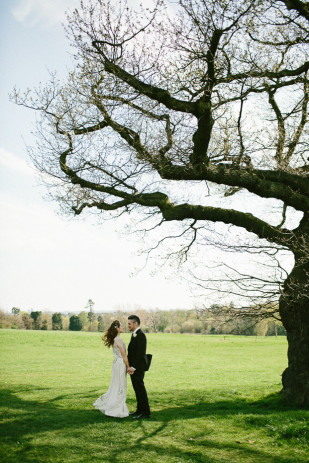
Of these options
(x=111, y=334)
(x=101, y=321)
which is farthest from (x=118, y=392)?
(x=101, y=321)

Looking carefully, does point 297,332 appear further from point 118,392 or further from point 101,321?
point 101,321

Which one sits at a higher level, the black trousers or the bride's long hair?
the bride's long hair

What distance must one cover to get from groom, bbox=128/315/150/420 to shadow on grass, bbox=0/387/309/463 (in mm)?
349

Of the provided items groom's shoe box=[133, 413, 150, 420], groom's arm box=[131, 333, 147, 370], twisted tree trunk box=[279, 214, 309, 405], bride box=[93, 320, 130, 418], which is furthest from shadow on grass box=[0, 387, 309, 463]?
groom's arm box=[131, 333, 147, 370]

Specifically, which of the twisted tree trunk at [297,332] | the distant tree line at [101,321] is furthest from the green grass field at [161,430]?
the distant tree line at [101,321]

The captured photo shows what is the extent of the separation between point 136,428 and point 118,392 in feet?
4.45

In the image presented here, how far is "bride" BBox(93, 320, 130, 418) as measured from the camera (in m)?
9.65

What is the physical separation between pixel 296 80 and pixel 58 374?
1826 cm

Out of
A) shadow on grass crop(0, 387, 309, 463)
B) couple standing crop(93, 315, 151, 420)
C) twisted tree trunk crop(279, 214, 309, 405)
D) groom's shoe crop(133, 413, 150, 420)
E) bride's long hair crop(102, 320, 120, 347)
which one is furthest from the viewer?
twisted tree trunk crop(279, 214, 309, 405)

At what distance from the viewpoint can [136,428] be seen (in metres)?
8.52

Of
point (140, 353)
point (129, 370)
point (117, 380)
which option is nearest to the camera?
point (129, 370)

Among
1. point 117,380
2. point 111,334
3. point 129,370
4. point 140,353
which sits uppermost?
point 111,334

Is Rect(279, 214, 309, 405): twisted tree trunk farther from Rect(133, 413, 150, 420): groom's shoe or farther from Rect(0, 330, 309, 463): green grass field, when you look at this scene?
Rect(133, 413, 150, 420): groom's shoe

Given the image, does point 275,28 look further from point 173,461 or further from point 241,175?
point 173,461
